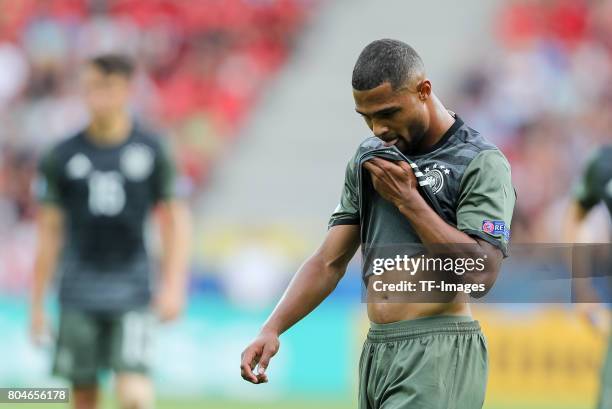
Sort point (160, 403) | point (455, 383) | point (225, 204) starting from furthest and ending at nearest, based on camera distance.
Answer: point (225, 204), point (160, 403), point (455, 383)

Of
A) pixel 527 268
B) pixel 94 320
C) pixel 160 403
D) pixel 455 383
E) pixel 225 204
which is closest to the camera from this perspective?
pixel 455 383

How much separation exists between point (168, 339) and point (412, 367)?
7.26 metres

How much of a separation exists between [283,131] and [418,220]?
1215cm

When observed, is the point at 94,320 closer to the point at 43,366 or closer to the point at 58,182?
the point at 58,182

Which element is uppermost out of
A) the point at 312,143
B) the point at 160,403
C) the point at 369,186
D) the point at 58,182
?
the point at 312,143

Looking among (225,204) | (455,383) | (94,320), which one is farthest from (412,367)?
(225,204)

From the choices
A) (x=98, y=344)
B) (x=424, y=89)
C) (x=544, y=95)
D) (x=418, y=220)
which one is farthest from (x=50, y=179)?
(x=544, y=95)

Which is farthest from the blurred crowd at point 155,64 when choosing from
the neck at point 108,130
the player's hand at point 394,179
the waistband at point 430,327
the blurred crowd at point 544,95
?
the player's hand at point 394,179

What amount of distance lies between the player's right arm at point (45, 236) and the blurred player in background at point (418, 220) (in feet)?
12.2

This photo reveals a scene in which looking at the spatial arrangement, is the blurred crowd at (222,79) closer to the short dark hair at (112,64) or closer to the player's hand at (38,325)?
the player's hand at (38,325)

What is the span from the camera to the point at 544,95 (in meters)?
14.4

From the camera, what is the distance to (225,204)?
1484 cm

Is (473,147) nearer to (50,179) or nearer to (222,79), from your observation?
(50,179)

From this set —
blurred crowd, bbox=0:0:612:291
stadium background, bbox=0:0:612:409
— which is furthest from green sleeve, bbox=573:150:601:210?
blurred crowd, bbox=0:0:612:291
